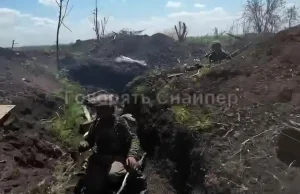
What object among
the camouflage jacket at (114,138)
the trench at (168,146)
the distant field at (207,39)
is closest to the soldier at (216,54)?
the trench at (168,146)

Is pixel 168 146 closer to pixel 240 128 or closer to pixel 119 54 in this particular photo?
pixel 240 128

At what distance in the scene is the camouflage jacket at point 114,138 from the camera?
4949 millimetres

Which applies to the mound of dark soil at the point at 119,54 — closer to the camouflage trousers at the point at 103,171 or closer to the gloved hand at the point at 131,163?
the camouflage trousers at the point at 103,171

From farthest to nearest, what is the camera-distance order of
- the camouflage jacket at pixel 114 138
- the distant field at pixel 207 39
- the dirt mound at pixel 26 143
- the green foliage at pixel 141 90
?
the distant field at pixel 207 39 < the green foliage at pixel 141 90 < the dirt mound at pixel 26 143 < the camouflage jacket at pixel 114 138

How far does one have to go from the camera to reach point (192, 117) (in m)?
7.14

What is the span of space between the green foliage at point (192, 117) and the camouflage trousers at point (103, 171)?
7.08 feet

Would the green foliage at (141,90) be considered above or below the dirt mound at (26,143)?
above

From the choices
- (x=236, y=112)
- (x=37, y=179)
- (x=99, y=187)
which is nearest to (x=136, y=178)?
(x=99, y=187)

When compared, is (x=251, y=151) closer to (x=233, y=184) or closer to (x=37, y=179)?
(x=233, y=184)

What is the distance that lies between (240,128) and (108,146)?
2443mm

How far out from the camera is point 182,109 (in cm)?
756

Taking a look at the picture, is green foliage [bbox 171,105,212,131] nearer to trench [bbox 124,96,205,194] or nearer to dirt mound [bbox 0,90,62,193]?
trench [bbox 124,96,205,194]

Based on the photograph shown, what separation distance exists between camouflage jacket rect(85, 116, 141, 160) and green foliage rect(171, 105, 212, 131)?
194 cm

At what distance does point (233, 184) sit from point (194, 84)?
4190 millimetres
